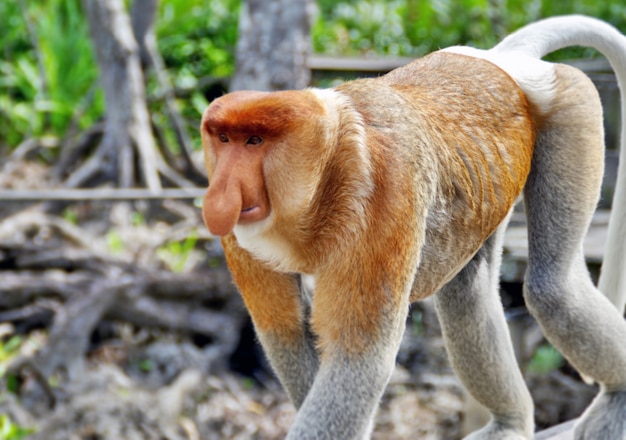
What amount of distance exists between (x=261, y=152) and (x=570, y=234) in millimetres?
1121

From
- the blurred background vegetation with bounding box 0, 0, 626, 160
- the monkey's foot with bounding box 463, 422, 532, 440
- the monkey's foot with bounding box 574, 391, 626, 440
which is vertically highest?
the monkey's foot with bounding box 574, 391, 626, 440

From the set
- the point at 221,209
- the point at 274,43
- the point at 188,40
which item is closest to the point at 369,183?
the point at 221,209

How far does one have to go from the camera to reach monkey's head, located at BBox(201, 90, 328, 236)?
1.66 meters

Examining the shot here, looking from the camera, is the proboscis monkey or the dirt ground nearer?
the proboscis monkey

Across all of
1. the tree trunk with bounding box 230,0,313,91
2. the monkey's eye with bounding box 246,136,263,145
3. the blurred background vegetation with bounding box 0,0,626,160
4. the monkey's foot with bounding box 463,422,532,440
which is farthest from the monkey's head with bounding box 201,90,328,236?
the blurred background vegetation with bounding box 0,0,626,160

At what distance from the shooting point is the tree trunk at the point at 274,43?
5.86 meters

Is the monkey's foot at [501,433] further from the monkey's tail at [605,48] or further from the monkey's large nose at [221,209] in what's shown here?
the monkey's large nose at [221,209]

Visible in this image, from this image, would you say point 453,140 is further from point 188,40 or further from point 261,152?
point 188,40

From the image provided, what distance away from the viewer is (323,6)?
467 inches

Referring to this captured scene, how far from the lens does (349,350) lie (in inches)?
73.6

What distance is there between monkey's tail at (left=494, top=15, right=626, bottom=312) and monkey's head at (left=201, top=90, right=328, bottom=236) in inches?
42.3

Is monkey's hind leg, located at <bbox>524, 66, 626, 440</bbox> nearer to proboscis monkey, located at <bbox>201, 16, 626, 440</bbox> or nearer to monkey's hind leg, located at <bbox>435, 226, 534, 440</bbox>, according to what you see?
proboscis monkey, located at <bbox>201, 16, 626, 440</bbox>

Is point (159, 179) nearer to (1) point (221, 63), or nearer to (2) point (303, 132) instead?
(1) point (221, 63)

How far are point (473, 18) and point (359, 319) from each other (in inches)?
366
